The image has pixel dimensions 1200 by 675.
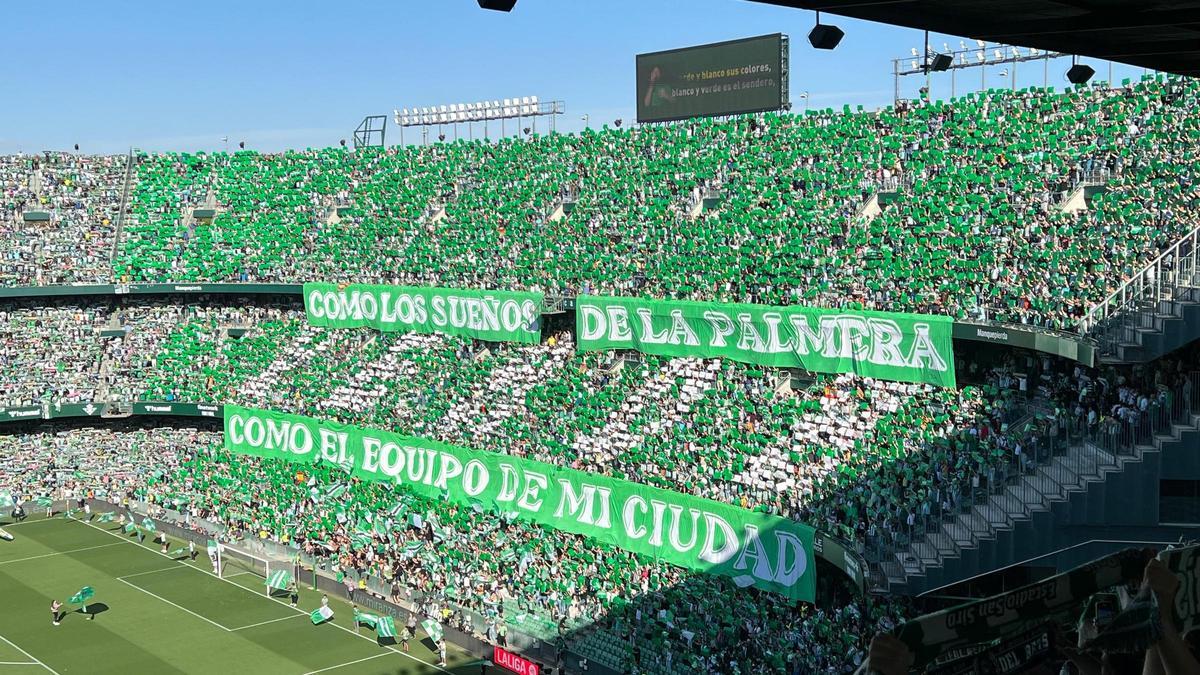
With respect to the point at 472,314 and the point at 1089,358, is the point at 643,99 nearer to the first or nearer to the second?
the point at 472,314

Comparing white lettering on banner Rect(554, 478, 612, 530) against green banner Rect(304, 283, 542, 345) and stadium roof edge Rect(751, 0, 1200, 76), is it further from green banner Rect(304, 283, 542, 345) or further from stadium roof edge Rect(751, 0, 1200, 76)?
stadium roof edge Rect(751, 0, 1200, 76)

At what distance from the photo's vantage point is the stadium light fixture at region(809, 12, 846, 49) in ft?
40.1

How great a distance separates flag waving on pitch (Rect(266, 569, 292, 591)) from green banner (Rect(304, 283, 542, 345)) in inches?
434

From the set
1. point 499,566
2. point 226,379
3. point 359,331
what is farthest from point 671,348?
point 226,379

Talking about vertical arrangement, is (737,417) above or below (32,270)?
below

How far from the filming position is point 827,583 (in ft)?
94.6

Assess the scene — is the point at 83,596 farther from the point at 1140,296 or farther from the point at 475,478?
the point at 1140,296

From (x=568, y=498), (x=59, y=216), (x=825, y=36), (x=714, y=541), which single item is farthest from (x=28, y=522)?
(x=825, y=36)

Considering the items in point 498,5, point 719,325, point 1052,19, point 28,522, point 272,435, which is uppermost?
point 1052,19

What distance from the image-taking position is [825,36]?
40.3 feet

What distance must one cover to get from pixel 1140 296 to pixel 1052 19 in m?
14.4

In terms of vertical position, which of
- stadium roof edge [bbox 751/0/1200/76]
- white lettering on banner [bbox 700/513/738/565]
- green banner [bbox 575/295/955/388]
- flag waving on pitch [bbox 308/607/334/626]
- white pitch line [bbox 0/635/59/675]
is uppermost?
stadium roof edge [bbox 751/0/1200/76]

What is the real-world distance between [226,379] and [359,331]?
22.7 ft

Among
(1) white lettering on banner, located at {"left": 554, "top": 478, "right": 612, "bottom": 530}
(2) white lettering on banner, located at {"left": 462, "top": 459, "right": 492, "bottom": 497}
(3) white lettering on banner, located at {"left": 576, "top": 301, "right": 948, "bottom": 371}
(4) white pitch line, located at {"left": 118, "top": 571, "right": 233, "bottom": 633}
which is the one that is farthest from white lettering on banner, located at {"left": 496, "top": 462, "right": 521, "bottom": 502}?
(4) white pitch line, located at {"left": 118, "top": 571, "right": 233, "bottom": 633}
